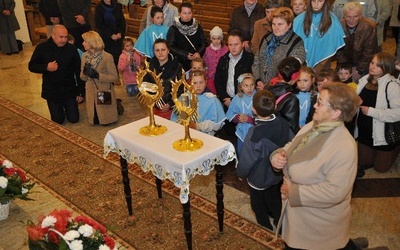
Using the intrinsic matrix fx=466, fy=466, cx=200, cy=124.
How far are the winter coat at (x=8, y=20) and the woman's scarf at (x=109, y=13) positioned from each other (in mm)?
4281

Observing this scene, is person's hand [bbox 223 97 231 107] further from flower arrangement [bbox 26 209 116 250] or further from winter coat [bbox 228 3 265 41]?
flower arrangement [bbox 26 209 116 250]

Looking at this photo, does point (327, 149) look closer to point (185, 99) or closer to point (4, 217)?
point (185, 99)

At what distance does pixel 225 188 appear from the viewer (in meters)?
5.11

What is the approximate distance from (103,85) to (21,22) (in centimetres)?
656

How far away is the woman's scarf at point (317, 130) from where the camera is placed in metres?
2.99

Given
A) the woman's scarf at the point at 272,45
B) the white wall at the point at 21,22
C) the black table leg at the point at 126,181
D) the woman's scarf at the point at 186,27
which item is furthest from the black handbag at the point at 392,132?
the white wall at the point at 21,22

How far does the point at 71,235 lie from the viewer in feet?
9.31

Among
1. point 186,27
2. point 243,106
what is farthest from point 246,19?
point 243,106

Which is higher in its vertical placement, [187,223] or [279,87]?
[279,87]

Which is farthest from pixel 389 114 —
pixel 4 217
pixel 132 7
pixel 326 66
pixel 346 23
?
pixel 132 7

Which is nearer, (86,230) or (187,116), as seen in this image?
(86,230)

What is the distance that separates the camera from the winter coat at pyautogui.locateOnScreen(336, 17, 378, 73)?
575cm

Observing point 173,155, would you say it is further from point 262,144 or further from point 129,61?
point 129,61

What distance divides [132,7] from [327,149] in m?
11.0
